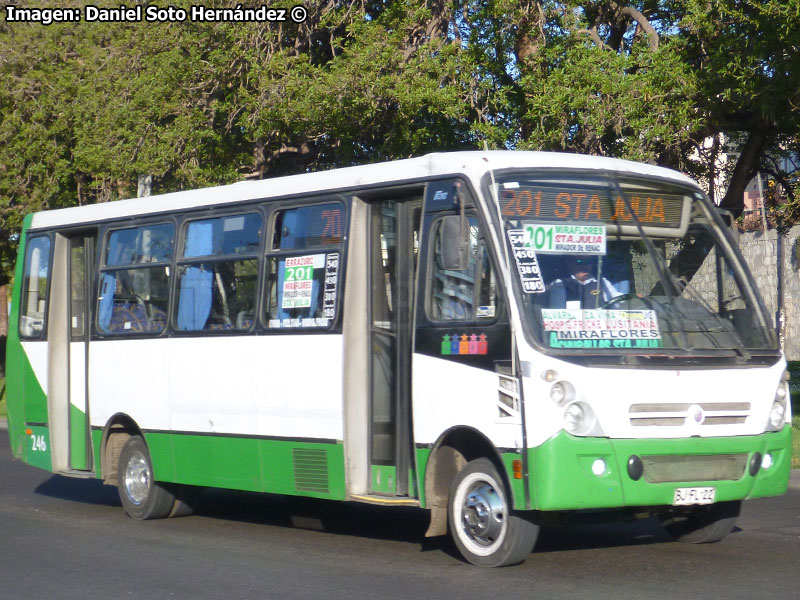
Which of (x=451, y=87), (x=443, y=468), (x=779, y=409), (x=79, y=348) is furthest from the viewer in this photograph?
(x=451, y=87)

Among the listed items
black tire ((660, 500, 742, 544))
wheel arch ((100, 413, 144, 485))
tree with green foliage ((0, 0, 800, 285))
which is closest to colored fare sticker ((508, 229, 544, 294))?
black tire ((660, 500, 742, 544))

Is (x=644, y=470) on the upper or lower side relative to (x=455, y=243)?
lower

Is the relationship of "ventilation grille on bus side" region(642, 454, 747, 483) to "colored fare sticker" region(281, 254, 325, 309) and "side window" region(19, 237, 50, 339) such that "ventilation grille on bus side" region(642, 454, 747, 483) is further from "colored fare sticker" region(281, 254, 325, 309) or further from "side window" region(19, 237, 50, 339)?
"side window" region(19, 237, 50, 339)

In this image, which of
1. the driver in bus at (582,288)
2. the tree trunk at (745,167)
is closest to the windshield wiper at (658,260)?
the driver in bus at (582,288)

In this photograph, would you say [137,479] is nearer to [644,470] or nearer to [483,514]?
[483,514]

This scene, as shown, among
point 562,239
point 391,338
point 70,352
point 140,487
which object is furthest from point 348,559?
point 70,352

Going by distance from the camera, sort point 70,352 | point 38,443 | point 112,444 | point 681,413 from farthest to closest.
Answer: point 38,443, point 70,352, point 112,444, point 681,413

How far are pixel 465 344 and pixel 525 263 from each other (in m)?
0.70

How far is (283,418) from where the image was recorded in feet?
32.9

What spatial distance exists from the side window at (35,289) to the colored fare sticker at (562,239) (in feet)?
21.2

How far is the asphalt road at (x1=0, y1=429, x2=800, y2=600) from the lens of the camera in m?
7.76

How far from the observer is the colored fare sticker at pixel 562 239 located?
8.29 metres

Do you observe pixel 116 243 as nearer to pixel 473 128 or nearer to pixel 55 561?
pixel 55 561

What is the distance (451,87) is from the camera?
16578 mm
